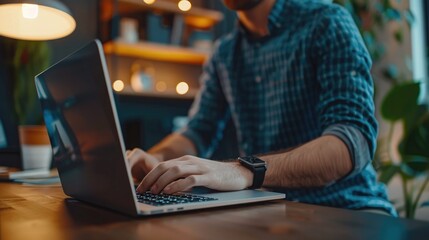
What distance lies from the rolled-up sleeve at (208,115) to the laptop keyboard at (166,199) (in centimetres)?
97

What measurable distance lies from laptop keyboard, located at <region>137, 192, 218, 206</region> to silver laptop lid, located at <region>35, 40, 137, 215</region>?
5 cm

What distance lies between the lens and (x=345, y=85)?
109 centimetres

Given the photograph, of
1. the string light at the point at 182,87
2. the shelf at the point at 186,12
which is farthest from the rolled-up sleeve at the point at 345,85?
the string light at the point at 182,87

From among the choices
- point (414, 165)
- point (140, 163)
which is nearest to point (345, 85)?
point (140, 163)

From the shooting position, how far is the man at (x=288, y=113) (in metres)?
0.92

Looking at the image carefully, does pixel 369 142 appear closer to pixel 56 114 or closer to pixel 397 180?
pixel 56 114

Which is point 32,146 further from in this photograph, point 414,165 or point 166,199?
point 414,165

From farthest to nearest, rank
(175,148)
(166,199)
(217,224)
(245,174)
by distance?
1. (175,148)
2. (245,174)
3. (166,199)
4. (217,224)

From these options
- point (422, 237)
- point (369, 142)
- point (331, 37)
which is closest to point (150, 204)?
point (422, 237)

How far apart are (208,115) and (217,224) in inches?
47.6

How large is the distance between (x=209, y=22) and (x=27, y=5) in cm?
230

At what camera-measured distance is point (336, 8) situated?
1236 mm

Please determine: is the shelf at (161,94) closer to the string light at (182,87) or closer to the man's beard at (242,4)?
the string light at (182,87)

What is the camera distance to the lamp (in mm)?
1099
